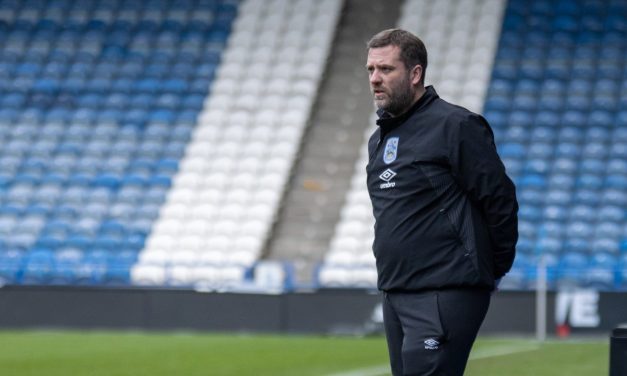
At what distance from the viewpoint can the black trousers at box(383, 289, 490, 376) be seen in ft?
15.5

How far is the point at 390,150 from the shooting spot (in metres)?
4.84

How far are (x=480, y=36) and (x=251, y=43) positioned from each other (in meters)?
4.16

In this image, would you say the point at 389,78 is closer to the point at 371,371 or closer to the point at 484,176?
the point at 484,176

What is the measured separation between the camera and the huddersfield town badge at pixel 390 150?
482 centimetres

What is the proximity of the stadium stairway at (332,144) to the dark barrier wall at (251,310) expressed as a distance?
1696mm

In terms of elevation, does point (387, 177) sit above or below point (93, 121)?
above

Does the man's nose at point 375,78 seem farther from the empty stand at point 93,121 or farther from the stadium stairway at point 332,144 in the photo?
the empty stand at point 93,121

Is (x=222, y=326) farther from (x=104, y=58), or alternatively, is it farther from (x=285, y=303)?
(x=104, y=58)

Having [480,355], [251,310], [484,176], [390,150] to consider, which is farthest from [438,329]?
[251,310]

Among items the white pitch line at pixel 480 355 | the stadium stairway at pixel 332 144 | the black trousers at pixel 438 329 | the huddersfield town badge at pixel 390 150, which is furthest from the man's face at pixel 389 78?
the stadium stairway at pixel 332 144

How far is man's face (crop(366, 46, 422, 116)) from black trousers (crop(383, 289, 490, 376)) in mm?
715

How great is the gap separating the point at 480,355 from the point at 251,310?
189 inches

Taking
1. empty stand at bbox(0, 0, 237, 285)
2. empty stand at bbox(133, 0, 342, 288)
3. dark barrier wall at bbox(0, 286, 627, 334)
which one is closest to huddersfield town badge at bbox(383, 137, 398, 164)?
dark barrier wall at bbox(0, 286, 627, 334)

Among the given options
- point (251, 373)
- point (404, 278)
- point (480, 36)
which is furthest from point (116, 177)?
point (404, 278)
